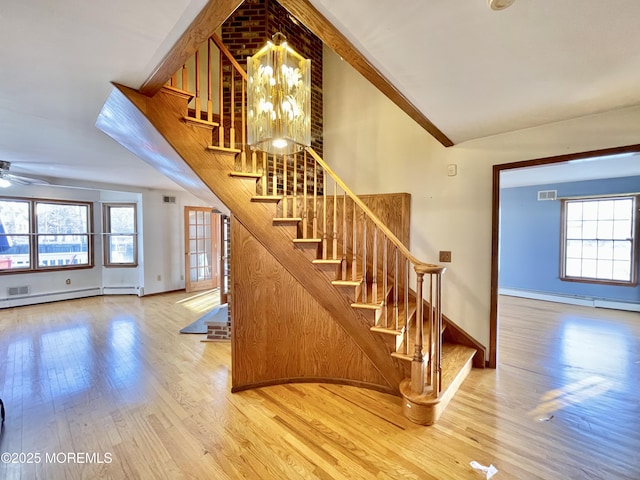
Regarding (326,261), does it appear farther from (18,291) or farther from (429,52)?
(18,291)

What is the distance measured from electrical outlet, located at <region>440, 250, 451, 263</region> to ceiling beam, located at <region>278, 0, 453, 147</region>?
58.5 inches

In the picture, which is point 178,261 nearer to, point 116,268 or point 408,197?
point 116,268

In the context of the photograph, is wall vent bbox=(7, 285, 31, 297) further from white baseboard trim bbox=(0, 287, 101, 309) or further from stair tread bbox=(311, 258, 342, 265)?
stair tread bbox=(311, 258, 342, 265)

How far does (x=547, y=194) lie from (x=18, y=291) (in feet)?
33.9

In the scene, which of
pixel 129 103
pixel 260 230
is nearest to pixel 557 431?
pixel 260 230

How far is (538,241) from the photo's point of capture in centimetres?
557

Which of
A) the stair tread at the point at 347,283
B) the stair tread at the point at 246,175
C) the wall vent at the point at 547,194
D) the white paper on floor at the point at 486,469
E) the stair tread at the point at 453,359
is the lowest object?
the white paper on floor at the point at 486,469

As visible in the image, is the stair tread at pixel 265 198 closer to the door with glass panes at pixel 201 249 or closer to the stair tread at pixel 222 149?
the stair tread at pixel 222 149

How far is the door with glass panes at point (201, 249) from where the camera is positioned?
20.9 feet

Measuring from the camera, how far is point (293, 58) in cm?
154

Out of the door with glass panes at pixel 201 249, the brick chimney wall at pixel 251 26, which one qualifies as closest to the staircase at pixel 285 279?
the brick chimney wall at pixel 251 26

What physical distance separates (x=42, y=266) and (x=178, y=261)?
92.3 inches

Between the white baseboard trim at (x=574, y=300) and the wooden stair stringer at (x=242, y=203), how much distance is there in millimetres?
5077

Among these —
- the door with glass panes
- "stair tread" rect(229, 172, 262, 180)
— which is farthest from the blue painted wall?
the door with glass panes
